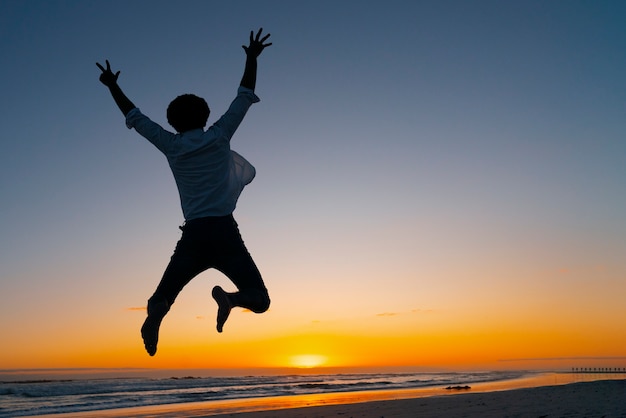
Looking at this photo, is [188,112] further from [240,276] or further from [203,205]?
[240,276]

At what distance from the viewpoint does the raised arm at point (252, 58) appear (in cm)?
360

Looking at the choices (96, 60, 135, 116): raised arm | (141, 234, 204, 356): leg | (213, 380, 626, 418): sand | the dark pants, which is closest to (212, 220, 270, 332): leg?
the dark pants

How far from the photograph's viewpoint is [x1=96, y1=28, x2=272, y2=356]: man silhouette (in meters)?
3.30

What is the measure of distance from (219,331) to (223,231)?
0.57 meters

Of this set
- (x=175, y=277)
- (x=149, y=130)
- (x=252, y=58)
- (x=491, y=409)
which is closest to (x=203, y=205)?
(x=175, y=277)

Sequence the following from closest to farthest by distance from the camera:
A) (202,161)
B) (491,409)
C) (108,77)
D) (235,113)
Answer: (202,161) → (235,113) → (108,77) → (491,409)

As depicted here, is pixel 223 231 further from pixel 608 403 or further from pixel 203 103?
pixel 608 403

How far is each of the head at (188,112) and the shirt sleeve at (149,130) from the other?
10 cm

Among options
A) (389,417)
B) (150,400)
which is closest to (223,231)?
(389,417)

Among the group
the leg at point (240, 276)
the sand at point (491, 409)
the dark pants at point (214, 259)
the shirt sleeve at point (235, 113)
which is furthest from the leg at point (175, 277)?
the sand at point (491, 409)

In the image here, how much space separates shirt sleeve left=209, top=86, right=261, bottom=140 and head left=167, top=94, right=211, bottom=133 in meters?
0.10

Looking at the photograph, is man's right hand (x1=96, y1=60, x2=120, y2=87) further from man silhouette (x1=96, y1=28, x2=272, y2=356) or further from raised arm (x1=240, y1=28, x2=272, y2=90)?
raised arm (x1=240, y1=28, x2=272, y2=90)

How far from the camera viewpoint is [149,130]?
3.41 meters

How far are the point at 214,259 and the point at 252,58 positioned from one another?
4.31 feet
